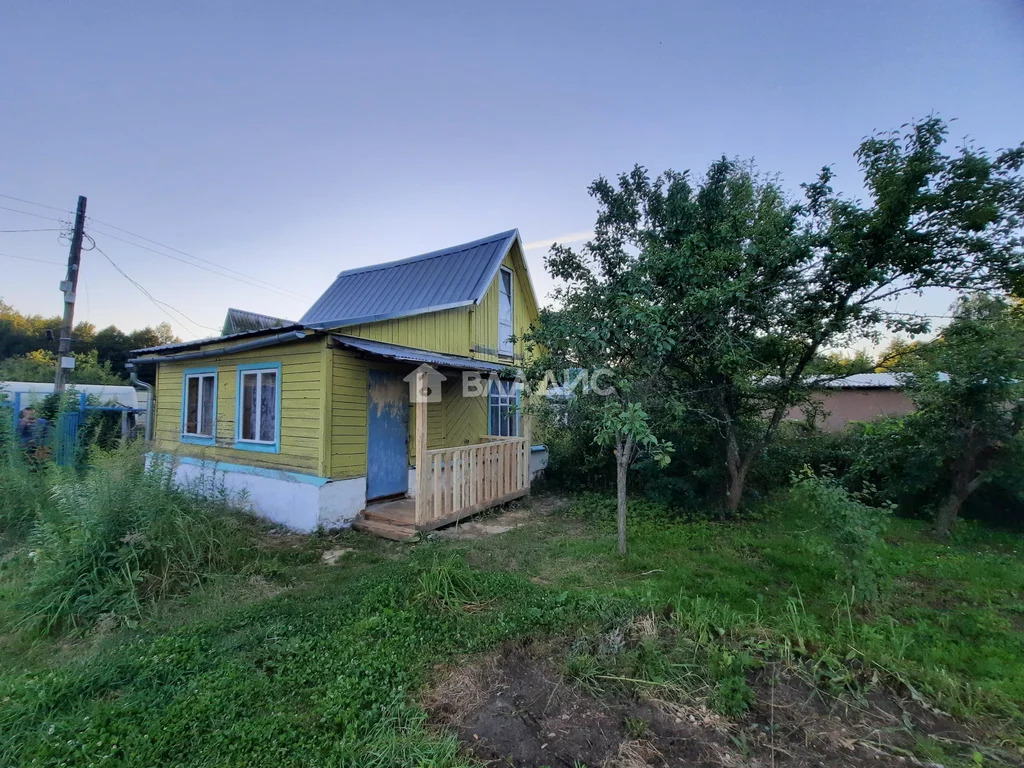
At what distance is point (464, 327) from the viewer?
31.5 ft

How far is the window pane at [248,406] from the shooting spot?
7477mm

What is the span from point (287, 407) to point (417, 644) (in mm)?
5026

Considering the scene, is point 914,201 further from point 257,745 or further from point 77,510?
point 77,510

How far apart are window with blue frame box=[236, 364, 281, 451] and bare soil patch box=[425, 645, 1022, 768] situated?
583 cm

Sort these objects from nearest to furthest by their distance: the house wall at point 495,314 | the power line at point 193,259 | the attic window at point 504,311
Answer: the house wall at point 495,314 < the power line at point 193,259 < the attic window at point 504,311

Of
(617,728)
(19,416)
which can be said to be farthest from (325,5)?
(19,416)

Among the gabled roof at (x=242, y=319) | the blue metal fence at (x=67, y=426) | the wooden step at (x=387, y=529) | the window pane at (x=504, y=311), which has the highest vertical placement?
the gabled roof at (x=242, y=319)

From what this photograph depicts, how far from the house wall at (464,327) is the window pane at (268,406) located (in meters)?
1.58

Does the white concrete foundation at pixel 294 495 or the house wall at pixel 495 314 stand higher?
the house wall at pixel 495 314

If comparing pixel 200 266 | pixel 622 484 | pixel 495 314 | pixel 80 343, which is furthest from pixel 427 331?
pixel 80 343

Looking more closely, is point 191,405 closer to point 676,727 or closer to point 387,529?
point 387,529

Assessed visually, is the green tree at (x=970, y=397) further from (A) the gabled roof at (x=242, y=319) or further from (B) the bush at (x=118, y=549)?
(A) the gabled roof at (x=242, y=319)

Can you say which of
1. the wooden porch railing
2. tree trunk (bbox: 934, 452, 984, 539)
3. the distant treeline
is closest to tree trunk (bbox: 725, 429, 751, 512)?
tree trunk (bbox: 934, 452, 984, 539)

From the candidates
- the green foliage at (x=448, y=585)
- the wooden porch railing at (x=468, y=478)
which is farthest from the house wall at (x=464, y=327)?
the green foliage at (x=448, y=585)
